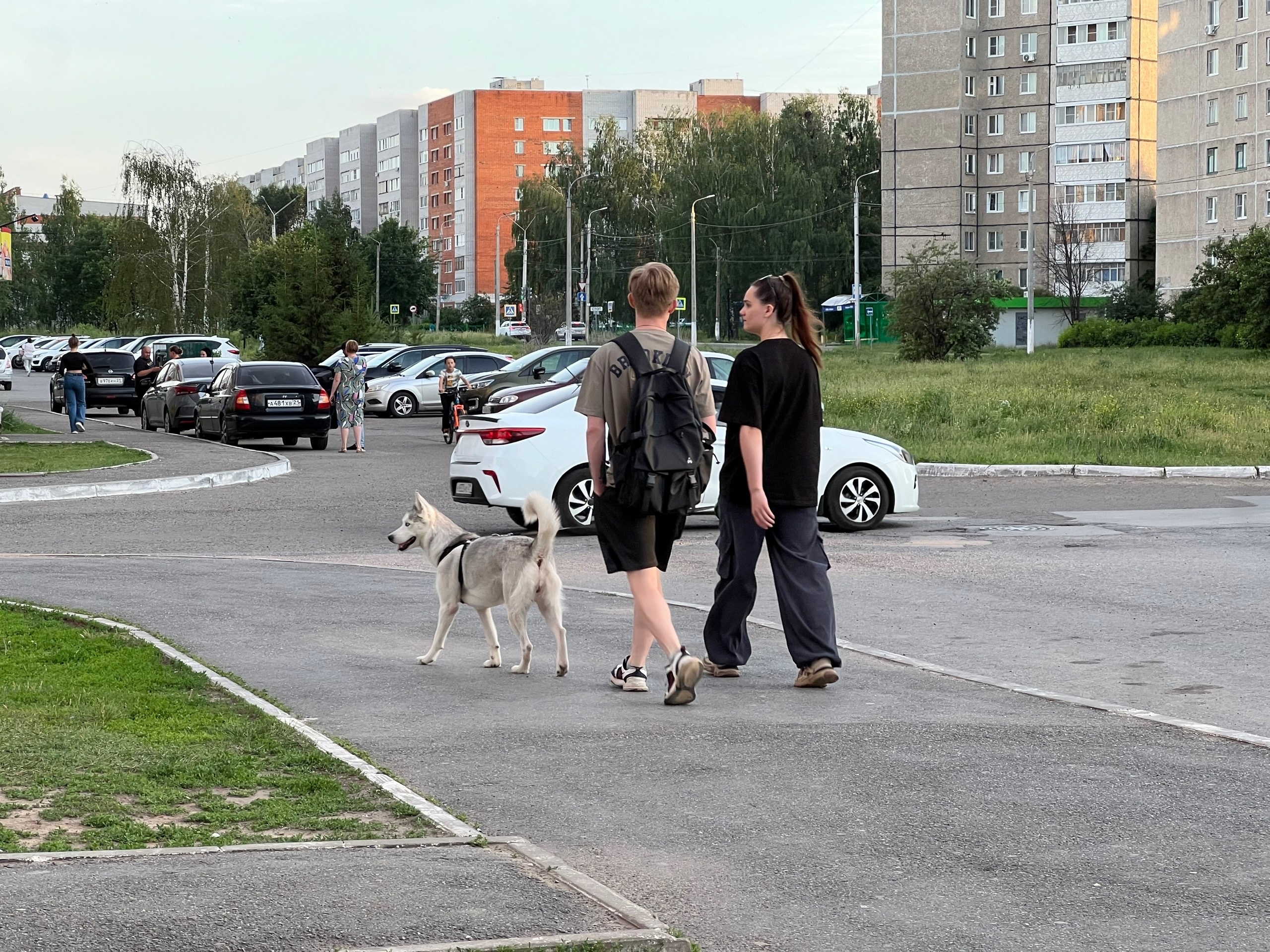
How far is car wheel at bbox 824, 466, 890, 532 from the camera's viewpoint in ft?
50.6

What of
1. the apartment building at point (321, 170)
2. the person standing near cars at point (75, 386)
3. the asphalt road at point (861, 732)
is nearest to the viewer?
the asphalt road at point (861, 732)

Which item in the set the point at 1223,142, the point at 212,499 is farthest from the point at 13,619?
the point at 1223,142

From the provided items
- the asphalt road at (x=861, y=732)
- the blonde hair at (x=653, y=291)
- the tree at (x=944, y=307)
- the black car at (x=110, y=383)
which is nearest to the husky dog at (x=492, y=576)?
the asphalt road at (x=861, y=732)

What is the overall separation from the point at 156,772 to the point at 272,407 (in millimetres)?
23566

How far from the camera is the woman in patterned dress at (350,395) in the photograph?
2725 cm

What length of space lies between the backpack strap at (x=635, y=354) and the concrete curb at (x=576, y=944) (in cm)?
352

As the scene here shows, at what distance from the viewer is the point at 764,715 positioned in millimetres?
7191

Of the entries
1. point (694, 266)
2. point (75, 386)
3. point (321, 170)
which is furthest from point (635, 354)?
point (321, 170)

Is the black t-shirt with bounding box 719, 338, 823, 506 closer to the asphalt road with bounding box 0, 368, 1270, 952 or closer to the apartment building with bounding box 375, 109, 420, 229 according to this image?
the asphalt road with bounding box 0, 368, 1270, 952

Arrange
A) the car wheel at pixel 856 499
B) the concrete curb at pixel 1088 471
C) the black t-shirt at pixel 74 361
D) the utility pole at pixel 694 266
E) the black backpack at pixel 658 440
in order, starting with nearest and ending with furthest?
1. the black backpack at pixel 658 440
2. the car wheel at pixel 856 499
3. the concrete curb at pixel 1088 471
4. the black t-shirt at pixel 74 361
5. the utility pole at pixel 694 266

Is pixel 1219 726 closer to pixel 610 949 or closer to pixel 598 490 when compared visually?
pixel 598 490

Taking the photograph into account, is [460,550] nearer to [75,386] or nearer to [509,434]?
[509,434]

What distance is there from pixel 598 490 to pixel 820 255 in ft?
299

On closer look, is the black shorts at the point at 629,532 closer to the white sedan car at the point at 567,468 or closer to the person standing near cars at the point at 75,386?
the white sedan car at the point at 567,468
